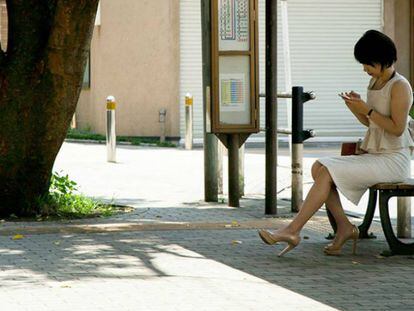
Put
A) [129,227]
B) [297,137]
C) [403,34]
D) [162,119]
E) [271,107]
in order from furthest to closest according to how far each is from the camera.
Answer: [403,34] < [162,119] < [271,107] < [297,137] < [129,227]

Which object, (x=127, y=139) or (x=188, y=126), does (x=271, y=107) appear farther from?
(x=127, y=139)

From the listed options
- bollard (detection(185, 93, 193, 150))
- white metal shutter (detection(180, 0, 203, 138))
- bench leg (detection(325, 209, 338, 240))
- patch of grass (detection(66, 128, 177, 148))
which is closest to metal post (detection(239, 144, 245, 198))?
bench leg (detection(325, 209, 338, 240))

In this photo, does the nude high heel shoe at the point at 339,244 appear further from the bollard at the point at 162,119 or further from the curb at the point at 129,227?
the bollard at the point at 162,119

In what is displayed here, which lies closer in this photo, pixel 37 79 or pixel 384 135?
pixel 384 135

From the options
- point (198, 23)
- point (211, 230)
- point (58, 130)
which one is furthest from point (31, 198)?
point (198, 23)

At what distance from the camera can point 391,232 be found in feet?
30.9

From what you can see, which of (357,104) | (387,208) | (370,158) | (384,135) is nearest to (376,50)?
(357,104)

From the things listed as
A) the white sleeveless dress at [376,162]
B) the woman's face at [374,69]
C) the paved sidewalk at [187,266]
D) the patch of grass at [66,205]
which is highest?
the woman's face at [374,69]

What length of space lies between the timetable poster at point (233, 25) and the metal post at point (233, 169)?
96cm

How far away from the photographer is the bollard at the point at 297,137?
12.0 metres

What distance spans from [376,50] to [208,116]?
3.89 meters

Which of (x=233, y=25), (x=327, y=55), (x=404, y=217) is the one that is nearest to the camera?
(x=404, y=217)

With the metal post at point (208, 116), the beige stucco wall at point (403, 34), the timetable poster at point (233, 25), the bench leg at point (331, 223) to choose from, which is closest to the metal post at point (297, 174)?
the metal post at point (208, 116)

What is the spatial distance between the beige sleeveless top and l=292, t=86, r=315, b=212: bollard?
7.57 feet
